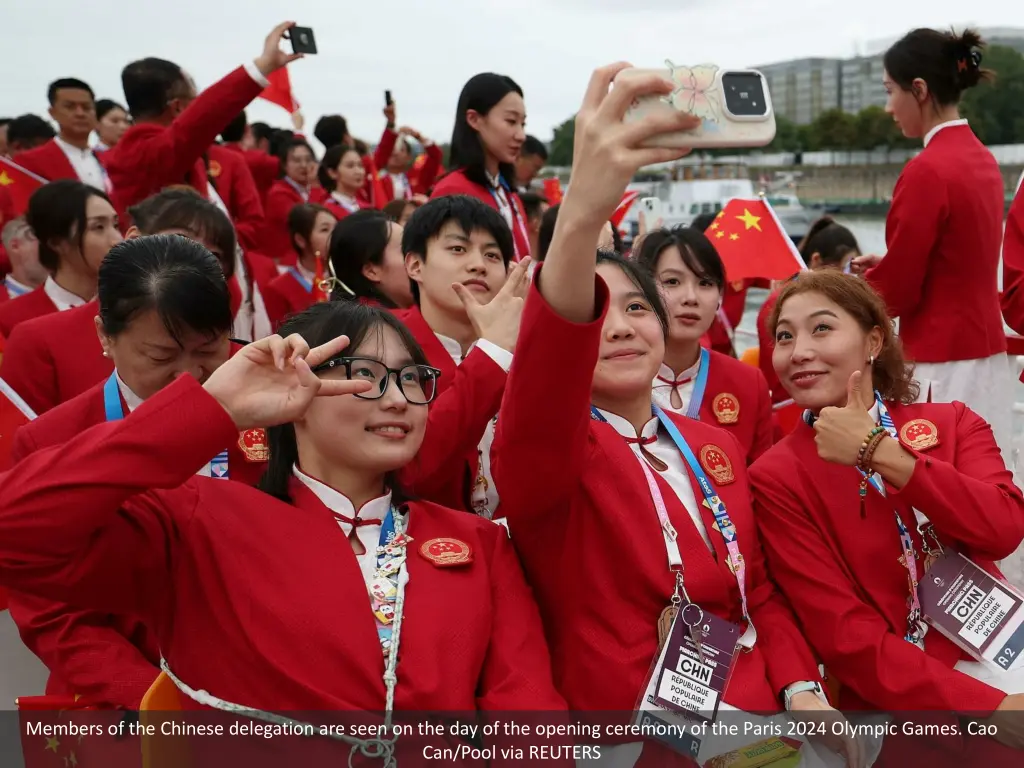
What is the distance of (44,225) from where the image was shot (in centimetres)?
380

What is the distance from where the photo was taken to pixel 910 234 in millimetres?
4219

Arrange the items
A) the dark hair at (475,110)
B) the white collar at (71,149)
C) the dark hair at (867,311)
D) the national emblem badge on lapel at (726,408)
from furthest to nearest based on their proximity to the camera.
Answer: the white collar at (71,149), the dark hair at (475,110), the national emblem badge on lapel at (726,408), the dark hair at (867,311)

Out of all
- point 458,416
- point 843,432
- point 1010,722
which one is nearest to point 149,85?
point 458,416

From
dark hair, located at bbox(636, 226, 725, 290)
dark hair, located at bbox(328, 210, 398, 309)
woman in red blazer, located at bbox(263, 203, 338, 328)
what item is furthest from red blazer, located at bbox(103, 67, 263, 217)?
dark hair, located at bbox(636, 226, 725, 290)

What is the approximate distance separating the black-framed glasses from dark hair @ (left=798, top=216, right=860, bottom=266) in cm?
370

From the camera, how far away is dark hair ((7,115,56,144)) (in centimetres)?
773

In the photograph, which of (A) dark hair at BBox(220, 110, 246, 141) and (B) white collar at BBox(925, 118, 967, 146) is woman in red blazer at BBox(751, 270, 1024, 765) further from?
(A) dark hair at BBox(220, 110, 246, 141)

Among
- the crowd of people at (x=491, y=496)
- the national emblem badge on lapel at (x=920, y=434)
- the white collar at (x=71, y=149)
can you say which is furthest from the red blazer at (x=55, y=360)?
the white collar at (x=71, y=149)

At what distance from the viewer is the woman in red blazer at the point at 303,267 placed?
19.8ft

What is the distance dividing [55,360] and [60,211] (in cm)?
97

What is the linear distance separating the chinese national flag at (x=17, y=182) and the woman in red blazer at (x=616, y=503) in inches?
149

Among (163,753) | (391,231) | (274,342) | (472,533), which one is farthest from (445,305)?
(163,753)

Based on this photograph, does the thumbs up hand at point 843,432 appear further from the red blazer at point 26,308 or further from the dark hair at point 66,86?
the dark hair at point 66,86

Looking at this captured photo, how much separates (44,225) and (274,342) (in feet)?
7.96
